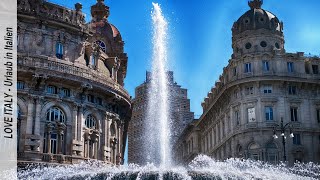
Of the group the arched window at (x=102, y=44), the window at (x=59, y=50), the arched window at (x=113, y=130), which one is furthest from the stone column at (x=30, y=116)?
the arched window at (x=102, y=44)

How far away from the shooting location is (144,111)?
12912 centimetres

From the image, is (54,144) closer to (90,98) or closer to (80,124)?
(80,124)

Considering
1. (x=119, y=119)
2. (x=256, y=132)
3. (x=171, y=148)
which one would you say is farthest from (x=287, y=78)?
(x=171, y=148)

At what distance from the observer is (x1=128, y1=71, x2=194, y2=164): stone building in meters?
127

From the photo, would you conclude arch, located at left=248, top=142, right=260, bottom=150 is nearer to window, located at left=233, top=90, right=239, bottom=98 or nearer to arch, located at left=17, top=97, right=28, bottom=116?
window, located at left=233, top=90, right=239, bottom=98

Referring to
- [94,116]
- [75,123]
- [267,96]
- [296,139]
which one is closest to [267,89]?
[267,96]

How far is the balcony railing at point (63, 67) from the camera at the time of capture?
48.2m

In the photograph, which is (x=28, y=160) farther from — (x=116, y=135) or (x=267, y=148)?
(x=267, y=148)

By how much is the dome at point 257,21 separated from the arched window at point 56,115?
84.9 ft

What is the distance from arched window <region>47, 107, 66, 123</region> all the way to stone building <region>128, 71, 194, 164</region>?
7623 centimetres

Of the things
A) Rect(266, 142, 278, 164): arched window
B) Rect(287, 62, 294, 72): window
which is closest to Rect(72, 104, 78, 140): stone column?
Rect(266, 142, 278, 164): arched window

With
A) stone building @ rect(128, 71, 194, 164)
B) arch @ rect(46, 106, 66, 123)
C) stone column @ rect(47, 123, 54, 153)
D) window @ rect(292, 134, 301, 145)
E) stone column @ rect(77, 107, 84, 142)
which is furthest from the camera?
stone building @ rect(128, 71, 194, 164)

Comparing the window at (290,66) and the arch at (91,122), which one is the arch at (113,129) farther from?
the window at (290,66)

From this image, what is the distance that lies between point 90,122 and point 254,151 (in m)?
18.3
